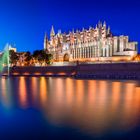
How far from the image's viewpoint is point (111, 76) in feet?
152

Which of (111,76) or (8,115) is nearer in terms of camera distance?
(8,115)

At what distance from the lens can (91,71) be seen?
2021 inches

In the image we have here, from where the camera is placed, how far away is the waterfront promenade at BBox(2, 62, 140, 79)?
44.8m

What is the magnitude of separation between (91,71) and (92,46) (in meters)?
37.1

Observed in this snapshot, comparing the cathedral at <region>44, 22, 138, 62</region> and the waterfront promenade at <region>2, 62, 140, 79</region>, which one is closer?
the waterfront promenade at <region>2, 62, 140, 79</region>

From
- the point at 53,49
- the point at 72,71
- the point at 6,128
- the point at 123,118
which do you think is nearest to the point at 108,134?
the point at 123,118

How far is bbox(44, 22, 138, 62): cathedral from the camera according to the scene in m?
78.8

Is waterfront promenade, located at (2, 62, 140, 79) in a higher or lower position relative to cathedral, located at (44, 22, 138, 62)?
lower

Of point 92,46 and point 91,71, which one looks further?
point 92,46

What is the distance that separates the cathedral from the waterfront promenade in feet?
79.5

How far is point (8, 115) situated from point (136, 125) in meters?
6.60

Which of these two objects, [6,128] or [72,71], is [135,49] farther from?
[6,128]

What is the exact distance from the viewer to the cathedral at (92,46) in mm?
78750

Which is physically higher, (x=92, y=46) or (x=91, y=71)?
(x=92, y=46)
